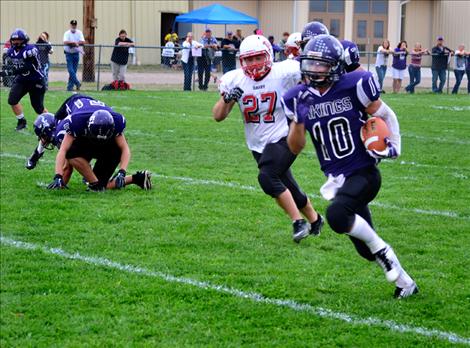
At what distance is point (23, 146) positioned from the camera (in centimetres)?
1177

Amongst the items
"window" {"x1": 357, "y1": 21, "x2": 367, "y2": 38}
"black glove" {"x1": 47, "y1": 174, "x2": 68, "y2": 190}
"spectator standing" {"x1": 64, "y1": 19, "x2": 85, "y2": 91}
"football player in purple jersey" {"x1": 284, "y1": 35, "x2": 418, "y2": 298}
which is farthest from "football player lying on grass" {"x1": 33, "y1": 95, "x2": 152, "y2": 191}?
"window" {"x1": 357, "y1": 21, "x2": 367, "y2": 38}

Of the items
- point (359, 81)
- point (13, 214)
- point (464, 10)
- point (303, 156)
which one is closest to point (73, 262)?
point (13, 214)

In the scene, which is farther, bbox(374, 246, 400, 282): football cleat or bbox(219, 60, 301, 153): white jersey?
bbox(219, 60, 301, 153): white jersey

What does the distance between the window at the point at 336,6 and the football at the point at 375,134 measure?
34.0 metres

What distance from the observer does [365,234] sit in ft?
17.2

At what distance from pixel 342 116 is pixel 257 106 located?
155cm

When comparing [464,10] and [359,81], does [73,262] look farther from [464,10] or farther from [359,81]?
[464,10]

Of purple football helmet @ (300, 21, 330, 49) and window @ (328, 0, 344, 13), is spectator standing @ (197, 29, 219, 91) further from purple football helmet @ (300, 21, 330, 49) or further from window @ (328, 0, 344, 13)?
window @ (328, 0, 344, 13)

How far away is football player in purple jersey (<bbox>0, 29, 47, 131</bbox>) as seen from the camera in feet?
43.8

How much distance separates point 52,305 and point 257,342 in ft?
4.13

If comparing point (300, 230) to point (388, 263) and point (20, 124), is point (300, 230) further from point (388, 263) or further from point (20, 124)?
point (20, 124)

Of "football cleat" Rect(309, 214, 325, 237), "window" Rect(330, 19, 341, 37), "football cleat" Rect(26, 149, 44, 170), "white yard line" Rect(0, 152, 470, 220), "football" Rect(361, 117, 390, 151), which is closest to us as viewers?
"football" Rect(361, 117, 390, 151)

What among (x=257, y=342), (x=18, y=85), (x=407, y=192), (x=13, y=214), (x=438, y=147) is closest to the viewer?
(x=257, y=342)

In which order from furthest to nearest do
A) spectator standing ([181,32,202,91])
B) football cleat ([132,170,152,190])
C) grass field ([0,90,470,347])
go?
1. spectator standing ([181,32,202,91])
2. football cleat ([132,170,152,190])
3. grass field ([0,90,470,347])
